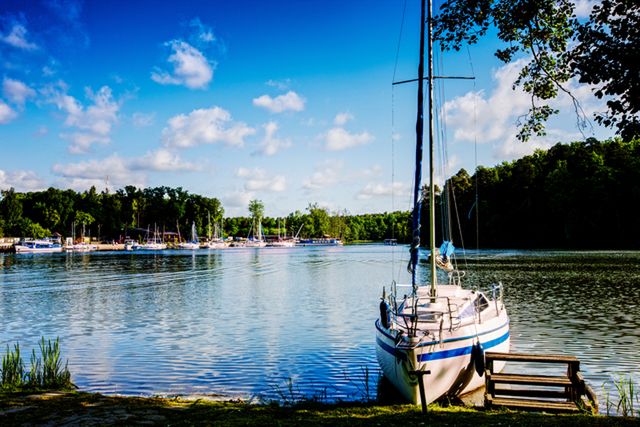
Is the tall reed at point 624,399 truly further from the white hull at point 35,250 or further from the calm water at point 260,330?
the white hull at point 35,250

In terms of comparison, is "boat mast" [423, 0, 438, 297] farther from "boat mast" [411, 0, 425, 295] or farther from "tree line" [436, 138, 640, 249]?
"tree line" [436, 138, 640, 249]

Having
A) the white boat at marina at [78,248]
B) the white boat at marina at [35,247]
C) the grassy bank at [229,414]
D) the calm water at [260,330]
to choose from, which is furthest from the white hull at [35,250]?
the grassy bank at [229,414]

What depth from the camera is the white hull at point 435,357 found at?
47.7 feet

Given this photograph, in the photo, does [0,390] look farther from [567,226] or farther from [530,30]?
[567,226]

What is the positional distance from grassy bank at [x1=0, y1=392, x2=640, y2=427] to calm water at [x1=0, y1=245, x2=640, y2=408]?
302 cm

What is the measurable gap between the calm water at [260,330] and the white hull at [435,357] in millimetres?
2034

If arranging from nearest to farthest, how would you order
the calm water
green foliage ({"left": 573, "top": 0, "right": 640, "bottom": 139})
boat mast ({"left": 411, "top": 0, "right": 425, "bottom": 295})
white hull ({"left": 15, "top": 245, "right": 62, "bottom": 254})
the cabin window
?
green foliage ({"left": 573, "top": 0, "right": 640, "bottom": 139}) → the calm water → the cabin window → boat mast ({"left": 411, "top": 0, "right": 425, "bottom": 295}) → white hull ({"left": 15, "top": 245, "right": 62, "bottom": 254})

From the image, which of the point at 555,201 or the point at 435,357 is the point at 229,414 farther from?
the point at 555,201

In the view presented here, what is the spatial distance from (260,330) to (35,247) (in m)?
163

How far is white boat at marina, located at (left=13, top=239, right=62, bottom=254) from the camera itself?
161762 mm

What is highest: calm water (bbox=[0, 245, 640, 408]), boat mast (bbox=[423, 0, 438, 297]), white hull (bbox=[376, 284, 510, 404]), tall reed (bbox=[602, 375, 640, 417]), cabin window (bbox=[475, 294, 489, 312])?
boat mast (bbox=[423, 0, 438, 297])

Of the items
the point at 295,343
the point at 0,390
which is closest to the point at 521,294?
the point at 295,343

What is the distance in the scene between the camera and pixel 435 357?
14734 mm

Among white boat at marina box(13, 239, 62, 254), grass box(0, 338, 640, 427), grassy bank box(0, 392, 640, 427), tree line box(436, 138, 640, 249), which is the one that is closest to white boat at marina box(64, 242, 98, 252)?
white boat at marina box(13, 239, 62, 254)
